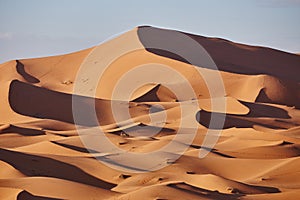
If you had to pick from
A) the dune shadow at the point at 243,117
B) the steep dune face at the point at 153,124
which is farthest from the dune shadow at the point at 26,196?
the dune shadow at the point at 243,117

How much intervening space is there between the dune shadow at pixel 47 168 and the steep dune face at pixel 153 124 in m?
0.03

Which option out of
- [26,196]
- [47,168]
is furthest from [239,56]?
[26,196]

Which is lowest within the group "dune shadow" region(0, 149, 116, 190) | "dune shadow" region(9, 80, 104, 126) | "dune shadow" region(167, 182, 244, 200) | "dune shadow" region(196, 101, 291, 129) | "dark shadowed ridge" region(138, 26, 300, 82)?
"dune shadow" region(0, 149, 116, 190)

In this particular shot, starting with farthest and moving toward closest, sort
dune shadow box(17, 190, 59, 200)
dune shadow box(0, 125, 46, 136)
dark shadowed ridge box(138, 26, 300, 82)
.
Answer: dark shadowed ridge box(138, 26, 300, 82)
dune shadow box(0, 125, 46, 136)
dune shadow box(17, 190, 59, 200)

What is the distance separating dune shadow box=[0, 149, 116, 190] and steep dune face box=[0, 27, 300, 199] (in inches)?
1.1

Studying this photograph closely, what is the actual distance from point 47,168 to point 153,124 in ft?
32.1

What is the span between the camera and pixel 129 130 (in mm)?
22781

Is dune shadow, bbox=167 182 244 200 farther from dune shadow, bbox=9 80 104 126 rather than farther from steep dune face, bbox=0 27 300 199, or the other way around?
dune shadow, bbox=9 80 104 126

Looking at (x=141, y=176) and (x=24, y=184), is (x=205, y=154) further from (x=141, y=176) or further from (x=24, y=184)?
(x=24, y=184)

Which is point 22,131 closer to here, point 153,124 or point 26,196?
point 153,124

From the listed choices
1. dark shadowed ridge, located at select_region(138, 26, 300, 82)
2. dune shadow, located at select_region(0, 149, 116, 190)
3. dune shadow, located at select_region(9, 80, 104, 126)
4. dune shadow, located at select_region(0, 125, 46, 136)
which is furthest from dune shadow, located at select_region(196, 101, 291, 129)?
dune shadow, located at select_region(0, 149, 116, 190)

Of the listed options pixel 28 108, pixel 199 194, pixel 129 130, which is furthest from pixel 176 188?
pixel 28 108

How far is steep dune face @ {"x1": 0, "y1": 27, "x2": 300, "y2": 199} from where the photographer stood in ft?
44.1

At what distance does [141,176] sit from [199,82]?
20459 millimetres
